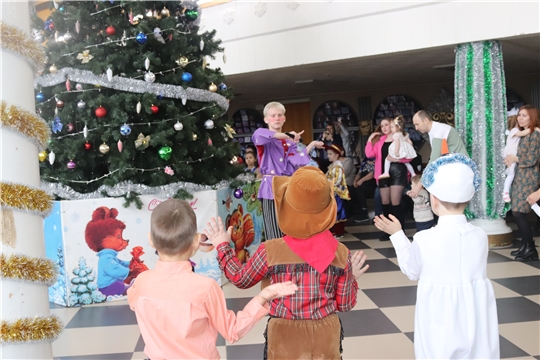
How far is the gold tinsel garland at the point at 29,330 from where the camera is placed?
1455mm

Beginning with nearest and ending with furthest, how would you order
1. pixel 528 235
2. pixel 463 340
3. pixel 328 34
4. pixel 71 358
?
pixel 463 340 < pixel 71 358 < pixel 528 235 < pixel 328 34

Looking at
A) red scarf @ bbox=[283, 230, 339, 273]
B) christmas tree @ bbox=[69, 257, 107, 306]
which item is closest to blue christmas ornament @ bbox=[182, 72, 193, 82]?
christmas tree @ bbox=[69, 257, 107, 306]

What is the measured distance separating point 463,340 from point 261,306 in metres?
0.68

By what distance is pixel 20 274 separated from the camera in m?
1.47

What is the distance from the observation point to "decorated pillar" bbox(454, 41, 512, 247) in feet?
16.7

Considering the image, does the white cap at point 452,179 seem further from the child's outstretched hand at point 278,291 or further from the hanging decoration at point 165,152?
the hanging decoration at point 165,152

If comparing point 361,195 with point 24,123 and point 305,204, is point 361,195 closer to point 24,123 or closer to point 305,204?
point 305,204

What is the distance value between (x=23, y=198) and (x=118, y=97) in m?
2.17

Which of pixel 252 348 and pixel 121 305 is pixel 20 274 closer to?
pixel 252 348

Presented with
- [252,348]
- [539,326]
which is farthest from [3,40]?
[539,326]

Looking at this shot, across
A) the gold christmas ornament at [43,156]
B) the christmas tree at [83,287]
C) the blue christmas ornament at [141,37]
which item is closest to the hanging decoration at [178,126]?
the blue christmas ornament at [141,37]

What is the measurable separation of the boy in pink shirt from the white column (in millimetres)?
292

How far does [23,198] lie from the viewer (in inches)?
57.7

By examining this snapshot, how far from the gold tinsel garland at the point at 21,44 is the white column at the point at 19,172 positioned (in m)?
0.02
